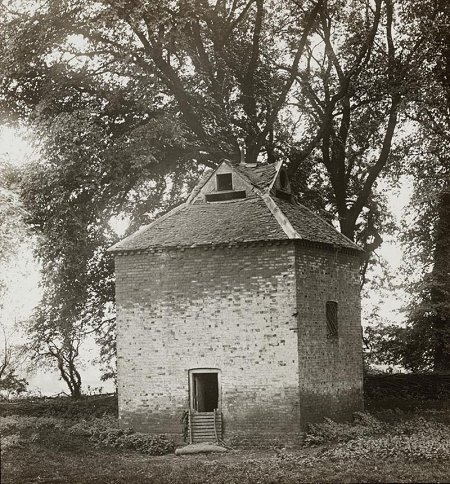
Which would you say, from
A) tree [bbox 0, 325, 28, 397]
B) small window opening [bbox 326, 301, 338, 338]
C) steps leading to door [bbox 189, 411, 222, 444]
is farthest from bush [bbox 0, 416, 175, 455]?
tree [bbox 0, 325, 28, 397]

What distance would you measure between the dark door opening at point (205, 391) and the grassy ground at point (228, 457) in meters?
1.60

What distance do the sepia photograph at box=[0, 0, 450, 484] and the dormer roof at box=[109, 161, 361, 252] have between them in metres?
0.09

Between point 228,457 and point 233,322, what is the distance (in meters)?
3.87

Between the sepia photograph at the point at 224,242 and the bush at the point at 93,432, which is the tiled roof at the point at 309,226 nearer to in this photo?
the sepia photograph at the point at 224,242

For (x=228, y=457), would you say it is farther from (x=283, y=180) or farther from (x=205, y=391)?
(x=283, y=180)

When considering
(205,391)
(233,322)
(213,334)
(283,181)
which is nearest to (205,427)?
(205,391)

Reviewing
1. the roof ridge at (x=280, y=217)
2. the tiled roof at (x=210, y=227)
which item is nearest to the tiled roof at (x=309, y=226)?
the roof ridge at (x=280, y=217)

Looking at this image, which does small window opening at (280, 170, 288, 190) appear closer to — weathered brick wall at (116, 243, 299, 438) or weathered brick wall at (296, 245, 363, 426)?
weathered brick wall at (296, 245, 363, 426)

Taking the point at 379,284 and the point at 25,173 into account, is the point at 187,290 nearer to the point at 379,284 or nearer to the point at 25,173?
the point at 25,173

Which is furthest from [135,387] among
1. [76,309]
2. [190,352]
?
[76,309]

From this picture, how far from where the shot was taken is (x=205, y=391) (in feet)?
74.8

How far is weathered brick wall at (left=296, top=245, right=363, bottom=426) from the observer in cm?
2064

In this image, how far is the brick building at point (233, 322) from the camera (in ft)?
66.4

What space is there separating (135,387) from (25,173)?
8.93 meters
